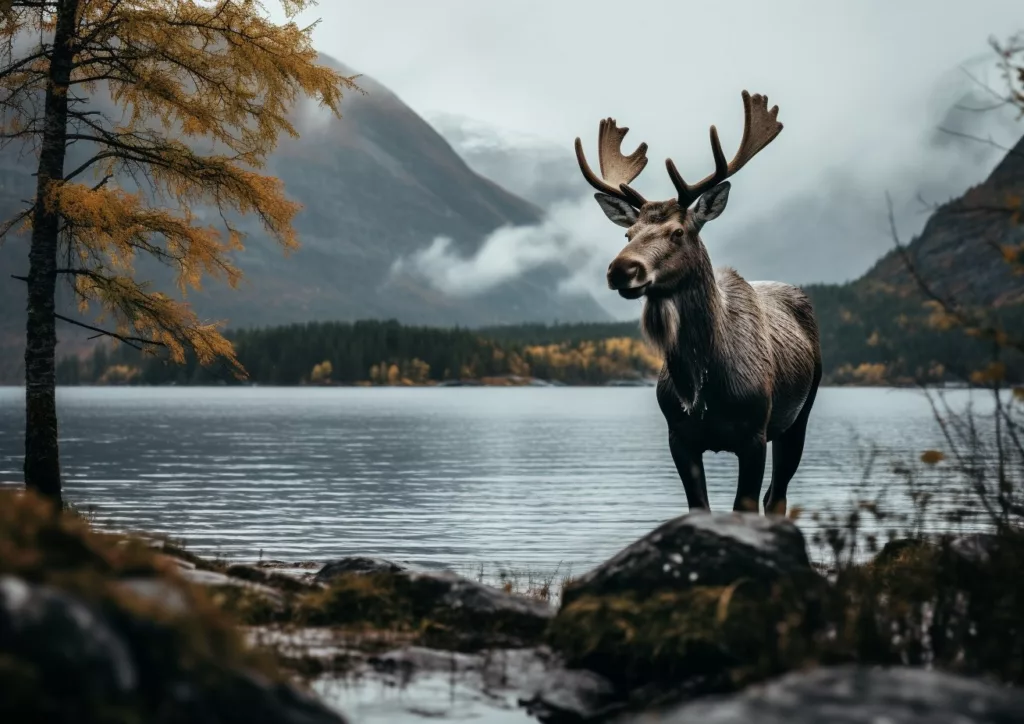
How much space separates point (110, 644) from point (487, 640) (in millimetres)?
3904

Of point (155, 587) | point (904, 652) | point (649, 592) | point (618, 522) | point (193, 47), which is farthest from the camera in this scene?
point (618, 522)

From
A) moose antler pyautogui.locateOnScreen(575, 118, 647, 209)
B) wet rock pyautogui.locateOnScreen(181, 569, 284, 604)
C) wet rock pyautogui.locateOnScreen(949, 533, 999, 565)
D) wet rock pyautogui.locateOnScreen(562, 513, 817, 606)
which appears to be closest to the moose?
moose antler pyautogui.locateOnScreen(575, 118, 647, 209)

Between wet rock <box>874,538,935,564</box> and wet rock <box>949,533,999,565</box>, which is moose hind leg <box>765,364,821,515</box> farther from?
wet rock <box>949,533,999,565</box>

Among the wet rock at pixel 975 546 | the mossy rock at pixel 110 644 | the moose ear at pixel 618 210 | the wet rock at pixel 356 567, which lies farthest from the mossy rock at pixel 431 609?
the moose ear at pixel 618 210

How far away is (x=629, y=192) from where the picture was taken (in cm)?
1118

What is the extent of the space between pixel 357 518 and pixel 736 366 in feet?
51.8

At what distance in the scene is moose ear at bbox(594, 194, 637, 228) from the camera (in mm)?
11148

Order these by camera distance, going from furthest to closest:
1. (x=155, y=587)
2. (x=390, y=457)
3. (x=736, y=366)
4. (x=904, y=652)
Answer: (x=390, y=457) → (x=736, y=366) → (x=904, y=652) → (x=155, y=587)

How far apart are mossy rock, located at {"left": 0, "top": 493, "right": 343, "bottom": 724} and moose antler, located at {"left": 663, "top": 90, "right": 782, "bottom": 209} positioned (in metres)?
7.15

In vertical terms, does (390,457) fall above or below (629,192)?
below

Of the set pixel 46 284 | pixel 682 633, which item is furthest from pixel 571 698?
pixel 46 284

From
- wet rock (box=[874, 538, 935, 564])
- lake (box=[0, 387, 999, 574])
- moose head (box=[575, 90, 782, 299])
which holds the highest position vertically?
moose head (box=[575, 90, 782, 299])

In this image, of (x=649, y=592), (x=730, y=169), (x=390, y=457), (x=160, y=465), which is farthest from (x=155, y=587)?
(x=390, y=457)

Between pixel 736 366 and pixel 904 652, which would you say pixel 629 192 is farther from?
pixel 904 652
